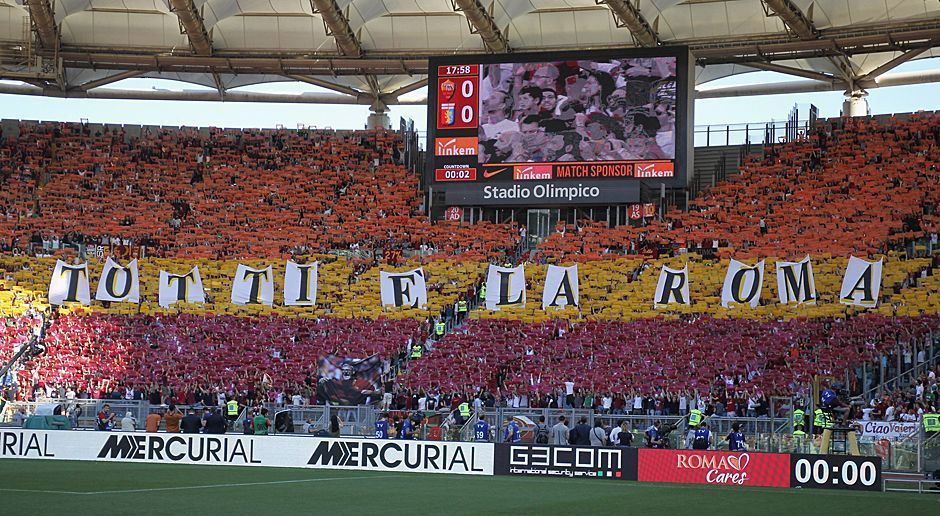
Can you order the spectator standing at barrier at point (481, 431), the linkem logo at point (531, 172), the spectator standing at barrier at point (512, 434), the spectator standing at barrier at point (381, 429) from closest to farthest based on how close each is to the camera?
1. the spectator standing at barrier at point (481, 431)
2. the spectator standing at barrier at point (512, 434)
3. the spectator standing at barrier at point (381, 429)
4. the linkem logo at point (531, 172)

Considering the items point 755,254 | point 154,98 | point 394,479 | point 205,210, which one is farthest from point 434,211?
point 394,479

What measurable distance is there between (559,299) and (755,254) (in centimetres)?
695

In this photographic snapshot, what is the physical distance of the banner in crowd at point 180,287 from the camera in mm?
41469

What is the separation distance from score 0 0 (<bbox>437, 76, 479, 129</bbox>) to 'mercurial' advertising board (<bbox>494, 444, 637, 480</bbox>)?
2191cm

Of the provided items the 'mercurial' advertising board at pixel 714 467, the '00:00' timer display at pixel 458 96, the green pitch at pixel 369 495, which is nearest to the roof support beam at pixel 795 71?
the '00:00' timer display at pixel 458 96

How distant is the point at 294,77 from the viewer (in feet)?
173

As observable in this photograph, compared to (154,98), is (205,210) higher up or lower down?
lower down

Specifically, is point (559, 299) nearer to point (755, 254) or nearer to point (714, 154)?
point (755, 254)

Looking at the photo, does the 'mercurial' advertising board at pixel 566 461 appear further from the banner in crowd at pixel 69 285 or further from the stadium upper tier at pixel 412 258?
the banner in crowd at pixel 69 285

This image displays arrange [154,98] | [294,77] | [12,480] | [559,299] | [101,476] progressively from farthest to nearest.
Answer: [154,98] < [294,77] < [559,299] < [101,476] < [12,480]

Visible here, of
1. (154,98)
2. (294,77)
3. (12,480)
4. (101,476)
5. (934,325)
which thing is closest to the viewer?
(12,480)

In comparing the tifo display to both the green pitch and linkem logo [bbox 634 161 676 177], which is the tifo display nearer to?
linkem logo [bbox 634 161 676 177]

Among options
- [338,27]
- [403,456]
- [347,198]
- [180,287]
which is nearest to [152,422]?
[403,456]

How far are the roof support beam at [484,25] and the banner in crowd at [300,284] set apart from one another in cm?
1031
